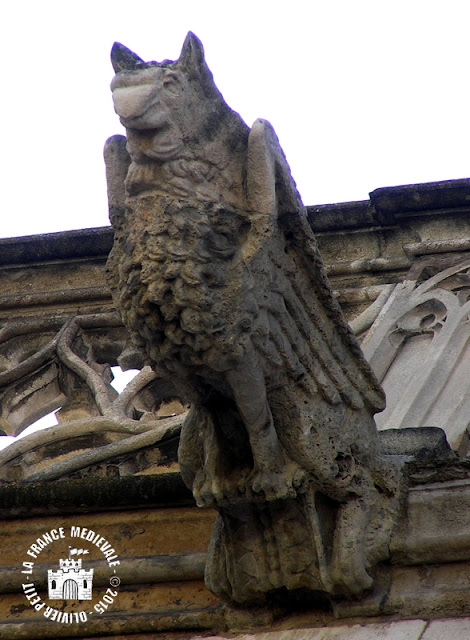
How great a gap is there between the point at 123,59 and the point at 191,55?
16cm

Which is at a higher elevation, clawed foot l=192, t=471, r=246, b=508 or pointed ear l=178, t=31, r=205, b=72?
pointed ear l=178, t=31, r=205, b=72

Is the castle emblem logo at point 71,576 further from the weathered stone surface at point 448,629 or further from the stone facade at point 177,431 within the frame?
the weathered stone surface at point 448,629

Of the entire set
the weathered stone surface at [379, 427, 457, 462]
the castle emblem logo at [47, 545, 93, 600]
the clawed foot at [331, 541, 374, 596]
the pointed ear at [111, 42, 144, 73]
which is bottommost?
the clawed foot at [331, 541, 374, 596]

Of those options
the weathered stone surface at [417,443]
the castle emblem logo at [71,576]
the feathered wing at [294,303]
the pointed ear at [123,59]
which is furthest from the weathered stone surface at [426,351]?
the pointed ear at [123,59]

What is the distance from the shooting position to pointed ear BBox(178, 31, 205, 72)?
10.0ft

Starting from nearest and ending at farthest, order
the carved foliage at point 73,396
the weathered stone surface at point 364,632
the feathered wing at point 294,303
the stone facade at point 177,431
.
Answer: the feathered wing at point 294,303, the weathered stone surface at point 364,632, the stone facade at point 177,431, the carved foliage at point 73,396

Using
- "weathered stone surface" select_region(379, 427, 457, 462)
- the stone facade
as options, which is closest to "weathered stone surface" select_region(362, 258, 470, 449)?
the stone facade

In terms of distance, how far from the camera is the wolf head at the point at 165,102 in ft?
9.73

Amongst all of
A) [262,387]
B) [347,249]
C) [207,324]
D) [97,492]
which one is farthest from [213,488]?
[347,249]

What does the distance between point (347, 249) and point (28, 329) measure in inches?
63.9

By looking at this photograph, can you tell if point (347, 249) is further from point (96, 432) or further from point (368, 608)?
point (368, 608)

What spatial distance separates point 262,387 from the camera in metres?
3.13

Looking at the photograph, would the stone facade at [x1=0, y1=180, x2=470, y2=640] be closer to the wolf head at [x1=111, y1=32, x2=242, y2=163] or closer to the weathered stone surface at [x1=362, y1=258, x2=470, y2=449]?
the weathered stone surface at [x1=362, y1=258, x2=470, y2=449]

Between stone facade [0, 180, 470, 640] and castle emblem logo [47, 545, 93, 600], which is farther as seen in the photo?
castle emblem logo [47, 545, 93, 600]
